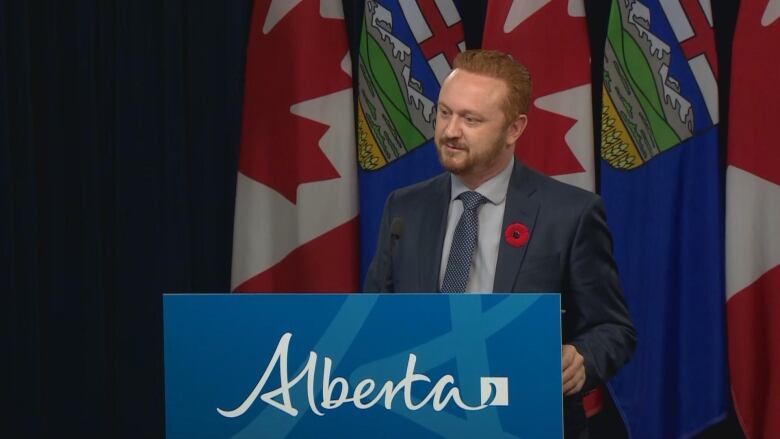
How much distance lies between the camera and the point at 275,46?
136 inches

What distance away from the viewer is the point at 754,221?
322 cm

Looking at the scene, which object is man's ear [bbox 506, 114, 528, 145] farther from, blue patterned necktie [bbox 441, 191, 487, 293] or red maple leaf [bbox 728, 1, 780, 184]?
red maple leaf [bbox 728, 1, 780, 184]

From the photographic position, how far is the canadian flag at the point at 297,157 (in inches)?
136

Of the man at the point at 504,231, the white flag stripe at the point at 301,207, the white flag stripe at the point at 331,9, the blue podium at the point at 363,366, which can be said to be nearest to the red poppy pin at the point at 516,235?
the man at the point at 504,231

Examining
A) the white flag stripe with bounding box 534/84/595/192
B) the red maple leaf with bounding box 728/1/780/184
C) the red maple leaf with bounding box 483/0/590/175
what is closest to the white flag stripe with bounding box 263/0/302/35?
the red maple leaf with bounding box 483/0/590/175

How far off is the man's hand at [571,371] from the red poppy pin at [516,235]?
281 millimetres

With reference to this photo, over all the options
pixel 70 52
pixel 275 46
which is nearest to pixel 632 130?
pixel 275 46

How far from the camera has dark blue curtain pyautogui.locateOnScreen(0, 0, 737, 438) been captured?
359 cm

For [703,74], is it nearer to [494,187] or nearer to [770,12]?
[770,12]

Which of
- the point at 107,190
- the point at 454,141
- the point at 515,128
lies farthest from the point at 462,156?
the point at 107,190

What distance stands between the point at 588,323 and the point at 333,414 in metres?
0.69

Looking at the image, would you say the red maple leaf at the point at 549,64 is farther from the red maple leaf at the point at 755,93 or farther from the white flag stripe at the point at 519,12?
the red maple leaf at the point at 755,93

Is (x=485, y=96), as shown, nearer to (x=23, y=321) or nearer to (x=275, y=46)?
(x=275, y=46)

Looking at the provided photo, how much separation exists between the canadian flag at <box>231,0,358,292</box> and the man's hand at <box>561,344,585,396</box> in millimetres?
1941
